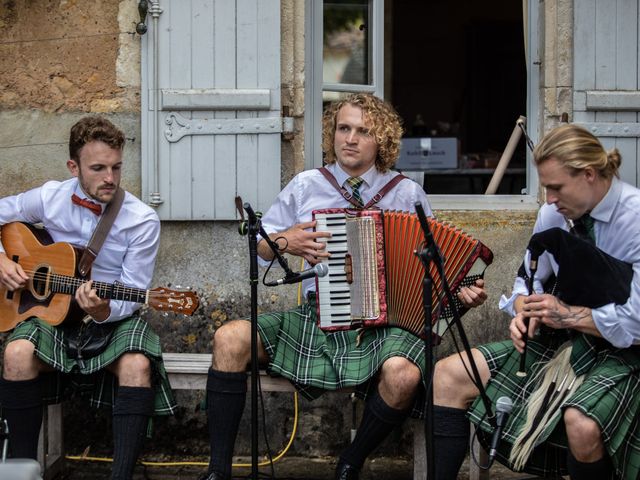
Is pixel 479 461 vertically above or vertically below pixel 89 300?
below

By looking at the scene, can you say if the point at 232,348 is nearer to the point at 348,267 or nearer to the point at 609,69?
the point at 348,267

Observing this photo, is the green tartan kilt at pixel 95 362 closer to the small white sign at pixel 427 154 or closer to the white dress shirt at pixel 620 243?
the white dress shirt at pixel 620 243

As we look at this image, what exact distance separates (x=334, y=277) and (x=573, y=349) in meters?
1.00

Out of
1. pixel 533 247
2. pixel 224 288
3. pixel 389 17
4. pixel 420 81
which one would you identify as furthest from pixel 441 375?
pixel 420 81

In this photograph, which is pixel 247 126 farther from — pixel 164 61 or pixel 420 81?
pixel 420 81

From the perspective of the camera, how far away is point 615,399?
3.71 meters

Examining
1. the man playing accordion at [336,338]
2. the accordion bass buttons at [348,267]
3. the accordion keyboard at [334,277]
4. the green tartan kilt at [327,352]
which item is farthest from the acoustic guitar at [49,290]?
the accordion bass buttons at [348,267]

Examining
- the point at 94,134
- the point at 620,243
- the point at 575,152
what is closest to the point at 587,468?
the point at 620,243

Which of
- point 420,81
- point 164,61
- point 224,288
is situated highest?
point 420,81

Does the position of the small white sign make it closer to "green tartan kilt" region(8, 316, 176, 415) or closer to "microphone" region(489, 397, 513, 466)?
"green tartan kilt" region(8, 316, 176, 415)

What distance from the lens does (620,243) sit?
384 cm

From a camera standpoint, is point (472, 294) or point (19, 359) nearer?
point (472, 294)

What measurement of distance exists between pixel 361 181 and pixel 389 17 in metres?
3.92

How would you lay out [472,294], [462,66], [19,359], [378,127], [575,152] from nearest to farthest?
[575,152]
[472,294]
[19,359]
[378,127]
[462,66]
